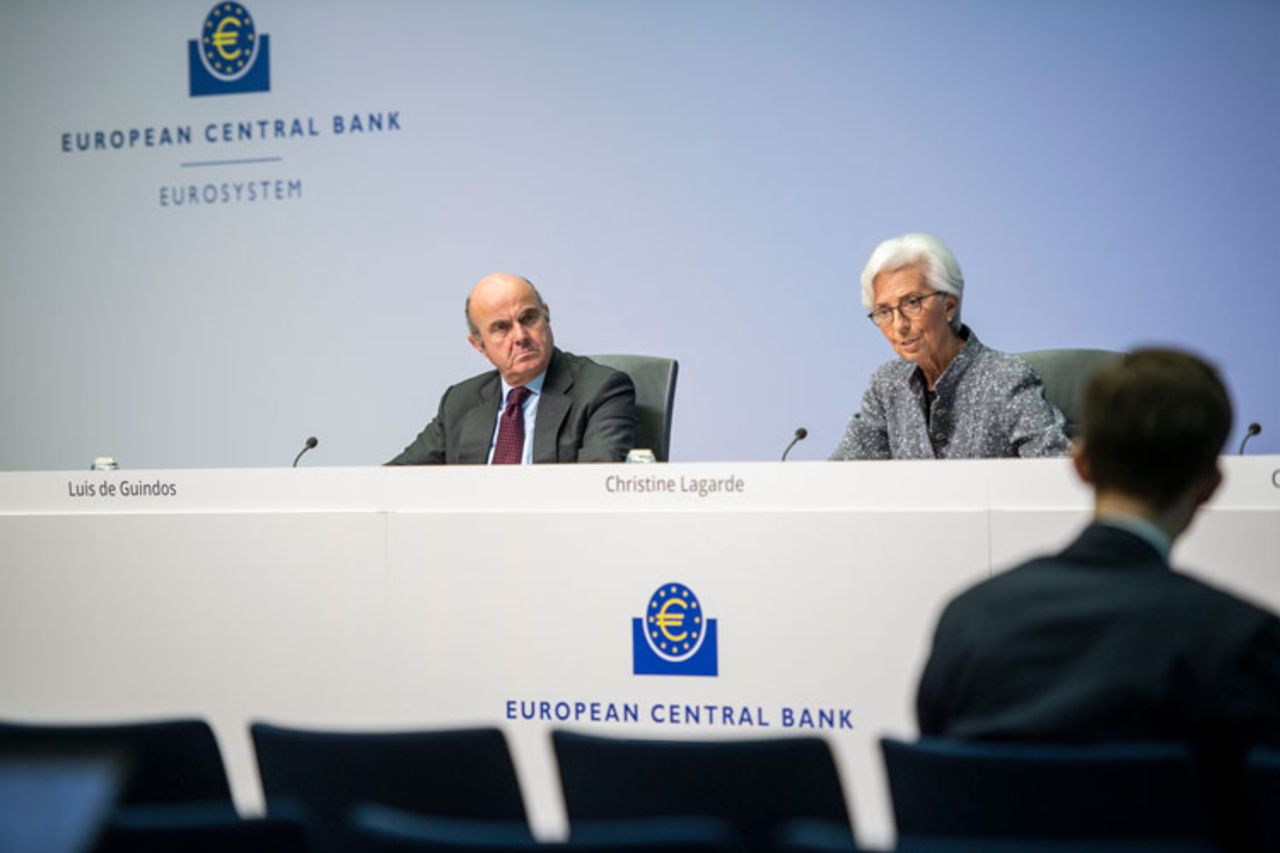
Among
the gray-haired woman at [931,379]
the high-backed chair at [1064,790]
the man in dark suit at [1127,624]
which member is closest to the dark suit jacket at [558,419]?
the gray-haired woman at [931,379]

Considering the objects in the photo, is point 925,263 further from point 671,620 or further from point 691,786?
point 691,786

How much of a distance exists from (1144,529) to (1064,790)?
371 millimetres

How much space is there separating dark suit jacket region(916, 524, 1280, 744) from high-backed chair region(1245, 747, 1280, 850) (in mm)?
117

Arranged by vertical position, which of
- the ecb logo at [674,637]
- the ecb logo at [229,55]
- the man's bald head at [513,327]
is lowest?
the ecb logo at [674,637]

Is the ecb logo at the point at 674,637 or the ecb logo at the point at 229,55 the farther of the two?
the ecb logo at the point at 229,55

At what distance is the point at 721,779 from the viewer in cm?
157

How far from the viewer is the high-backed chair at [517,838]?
119cm

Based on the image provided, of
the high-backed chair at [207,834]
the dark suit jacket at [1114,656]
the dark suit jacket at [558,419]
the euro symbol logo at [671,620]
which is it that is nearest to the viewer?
the high-backed chair at [207,834]

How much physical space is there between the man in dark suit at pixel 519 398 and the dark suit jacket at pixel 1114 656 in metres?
2.48

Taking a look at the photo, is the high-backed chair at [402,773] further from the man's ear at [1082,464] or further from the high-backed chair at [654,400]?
the high-backed chair at [654,400]

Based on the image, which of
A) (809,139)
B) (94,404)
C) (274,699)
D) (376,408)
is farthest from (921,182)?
(94,404)

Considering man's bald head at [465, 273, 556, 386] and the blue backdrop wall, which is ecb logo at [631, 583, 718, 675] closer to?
man's bald head at [465, 273, 556, 386]

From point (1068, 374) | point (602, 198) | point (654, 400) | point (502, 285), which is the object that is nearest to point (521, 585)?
point (654, 400)

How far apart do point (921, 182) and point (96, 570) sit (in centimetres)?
317
